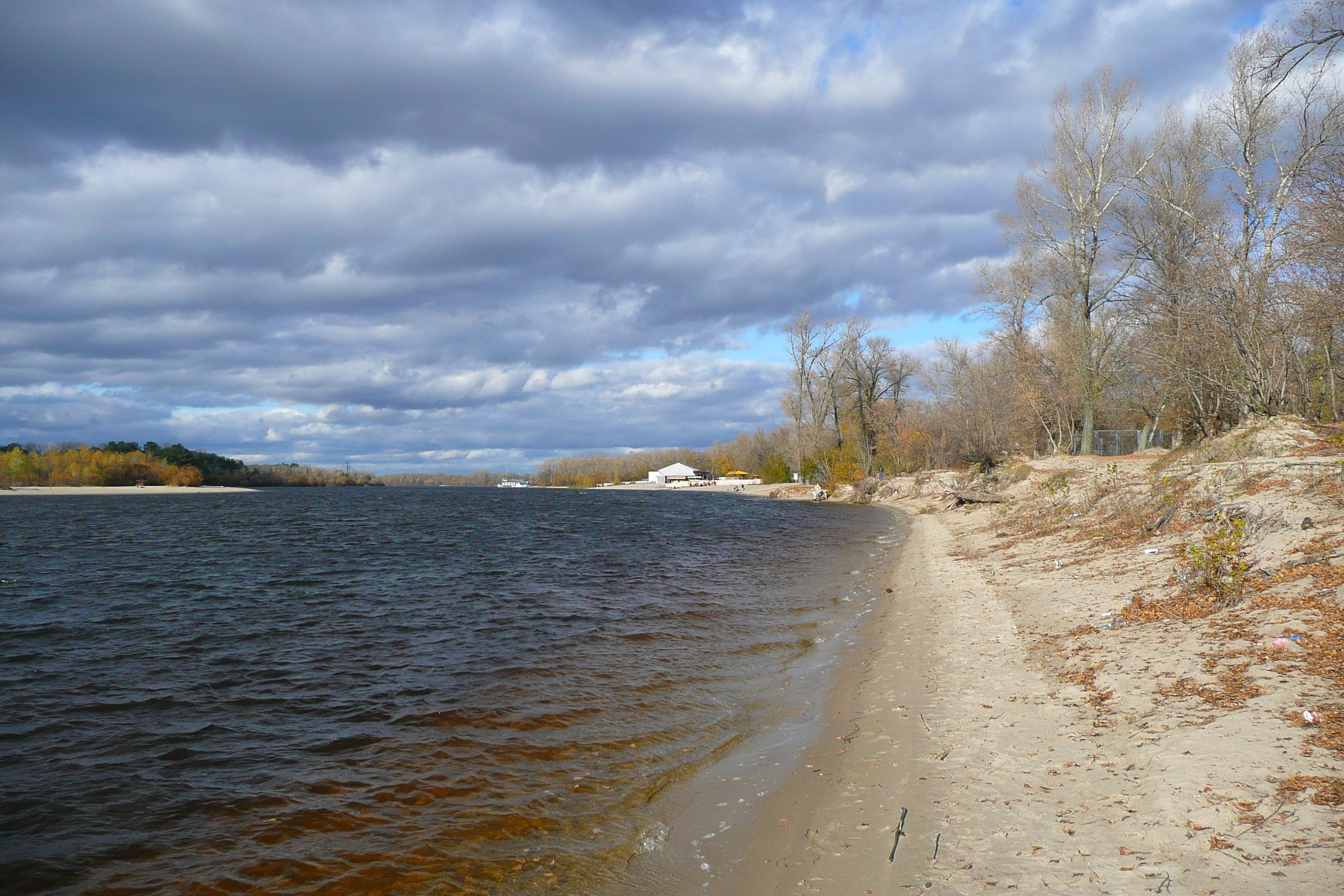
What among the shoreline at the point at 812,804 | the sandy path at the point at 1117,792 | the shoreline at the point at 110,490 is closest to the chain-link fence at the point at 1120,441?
the sandy path at the point at 1117,792

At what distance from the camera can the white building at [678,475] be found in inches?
6742

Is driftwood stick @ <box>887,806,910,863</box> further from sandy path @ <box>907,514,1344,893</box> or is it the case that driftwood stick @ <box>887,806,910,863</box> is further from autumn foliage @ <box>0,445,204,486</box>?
autumn foliage @ <box>0,445,204,486</box>

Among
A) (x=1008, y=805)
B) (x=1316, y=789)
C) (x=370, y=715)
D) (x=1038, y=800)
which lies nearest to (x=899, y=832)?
(x=1008, y=805)

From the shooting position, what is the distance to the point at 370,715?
8.98 meters

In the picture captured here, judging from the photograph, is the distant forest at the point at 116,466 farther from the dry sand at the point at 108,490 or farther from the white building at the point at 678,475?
the white building at the point at 678,475

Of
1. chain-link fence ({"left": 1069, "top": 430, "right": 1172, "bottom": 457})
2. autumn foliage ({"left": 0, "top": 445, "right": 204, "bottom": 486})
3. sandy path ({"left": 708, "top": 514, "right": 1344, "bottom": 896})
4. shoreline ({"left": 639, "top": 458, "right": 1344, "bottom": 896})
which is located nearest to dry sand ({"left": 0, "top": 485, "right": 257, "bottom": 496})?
autumn foliage ({"left": 0, "top": 445, "right": 204, "bottom": 486})

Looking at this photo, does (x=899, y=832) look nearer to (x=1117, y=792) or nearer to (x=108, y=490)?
(x=1117, y=792)

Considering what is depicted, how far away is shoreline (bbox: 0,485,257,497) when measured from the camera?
365ft

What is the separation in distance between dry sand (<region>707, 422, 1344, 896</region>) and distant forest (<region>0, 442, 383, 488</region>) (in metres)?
154

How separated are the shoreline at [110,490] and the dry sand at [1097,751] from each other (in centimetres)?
13592

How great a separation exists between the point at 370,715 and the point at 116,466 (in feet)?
505

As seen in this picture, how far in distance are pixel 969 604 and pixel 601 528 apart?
103 feet

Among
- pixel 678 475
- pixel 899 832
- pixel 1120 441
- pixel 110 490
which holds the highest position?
pixel 1120 441

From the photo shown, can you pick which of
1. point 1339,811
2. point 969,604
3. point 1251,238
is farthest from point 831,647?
point 1251,238
